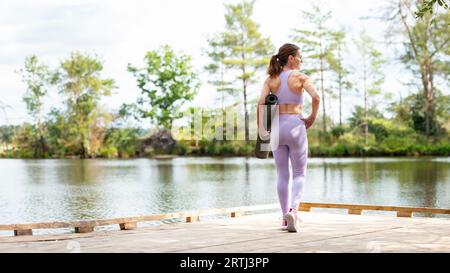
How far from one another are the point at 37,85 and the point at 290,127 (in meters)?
42.0

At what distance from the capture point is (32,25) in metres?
44.7

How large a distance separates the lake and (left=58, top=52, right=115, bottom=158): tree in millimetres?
20262

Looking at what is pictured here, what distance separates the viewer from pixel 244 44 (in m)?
39.4

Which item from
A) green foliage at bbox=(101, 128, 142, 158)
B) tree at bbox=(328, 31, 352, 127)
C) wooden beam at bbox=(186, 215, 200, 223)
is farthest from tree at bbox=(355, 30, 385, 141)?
wooden beam at bbox=(186, 215, 200, 223)

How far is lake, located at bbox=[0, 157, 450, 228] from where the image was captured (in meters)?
13.4

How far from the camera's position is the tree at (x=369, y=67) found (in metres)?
35.5

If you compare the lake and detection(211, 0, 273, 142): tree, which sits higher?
detection(211, 0, 273, 142): tree

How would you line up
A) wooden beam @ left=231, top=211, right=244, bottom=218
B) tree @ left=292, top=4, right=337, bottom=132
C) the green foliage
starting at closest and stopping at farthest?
wooden beam @ left=231, top=211, right=244, bottom=218
tree @ left=292, top=4, right=337, bottom=132
the green foliage

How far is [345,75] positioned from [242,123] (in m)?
6.67

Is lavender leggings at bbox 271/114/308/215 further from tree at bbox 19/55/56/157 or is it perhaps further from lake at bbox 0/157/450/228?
tree at bbox 19/55/56/157

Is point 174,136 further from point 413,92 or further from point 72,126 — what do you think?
point 413,92

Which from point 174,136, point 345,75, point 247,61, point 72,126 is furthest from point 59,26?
point 345,75

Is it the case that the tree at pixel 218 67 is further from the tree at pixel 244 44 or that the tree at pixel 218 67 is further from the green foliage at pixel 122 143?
the green foliage at pixel 122 143

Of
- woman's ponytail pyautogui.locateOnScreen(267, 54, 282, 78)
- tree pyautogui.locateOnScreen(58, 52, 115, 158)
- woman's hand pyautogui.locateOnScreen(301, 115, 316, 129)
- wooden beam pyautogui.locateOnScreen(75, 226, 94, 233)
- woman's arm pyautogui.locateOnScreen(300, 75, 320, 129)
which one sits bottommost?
wooden beam pyautogui.locateOnScreen(75, 226, 94, 233)
